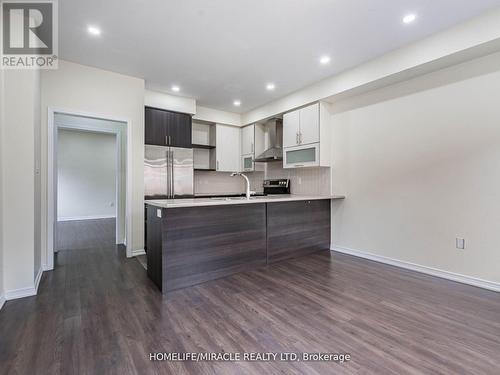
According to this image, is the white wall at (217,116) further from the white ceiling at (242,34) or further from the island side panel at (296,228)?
the island side panel at (296,228)

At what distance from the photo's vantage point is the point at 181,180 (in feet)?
15.5

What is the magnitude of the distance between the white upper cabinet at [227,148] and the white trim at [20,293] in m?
3.84

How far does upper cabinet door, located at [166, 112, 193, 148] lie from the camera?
15.3 feet

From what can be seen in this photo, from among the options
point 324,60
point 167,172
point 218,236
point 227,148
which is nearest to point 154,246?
point 218,236

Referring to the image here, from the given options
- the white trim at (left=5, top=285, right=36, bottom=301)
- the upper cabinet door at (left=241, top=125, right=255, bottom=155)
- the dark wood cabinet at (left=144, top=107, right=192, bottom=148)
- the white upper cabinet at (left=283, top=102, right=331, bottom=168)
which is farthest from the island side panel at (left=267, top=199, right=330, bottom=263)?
the white trim at (left=5, top=285, right=36, bottom=301)

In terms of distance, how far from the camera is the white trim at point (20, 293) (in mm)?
2357

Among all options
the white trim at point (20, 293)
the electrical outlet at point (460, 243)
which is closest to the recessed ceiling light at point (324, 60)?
the electrical outlet at point (460, 243)

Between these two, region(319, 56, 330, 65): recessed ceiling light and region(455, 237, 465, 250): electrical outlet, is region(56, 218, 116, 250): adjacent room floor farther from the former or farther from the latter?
Result: region(455, 237, 465, 250): electrical outlet

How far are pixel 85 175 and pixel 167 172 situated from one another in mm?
4998

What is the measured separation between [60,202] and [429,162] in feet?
30.8

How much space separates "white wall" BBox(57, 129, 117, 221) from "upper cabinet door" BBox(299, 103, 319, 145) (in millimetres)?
6702
